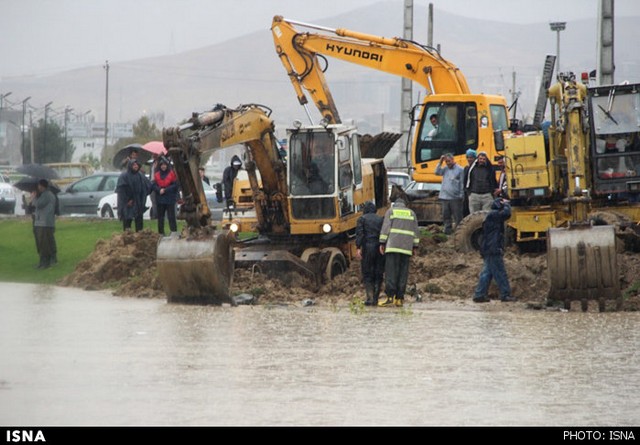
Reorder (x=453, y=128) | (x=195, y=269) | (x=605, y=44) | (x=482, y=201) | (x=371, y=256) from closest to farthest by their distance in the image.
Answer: (x=195, y=269) → (x=371, y=256) → (x=482, y=201) → (x=605, y=44) → (x=453, y=128)

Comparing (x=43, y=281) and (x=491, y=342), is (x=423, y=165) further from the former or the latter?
(x=491, y=342)

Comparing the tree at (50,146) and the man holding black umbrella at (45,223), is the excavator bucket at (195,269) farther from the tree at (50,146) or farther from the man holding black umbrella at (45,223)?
the tree at (50,146)

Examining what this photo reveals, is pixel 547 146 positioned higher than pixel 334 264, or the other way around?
pixel 547 146

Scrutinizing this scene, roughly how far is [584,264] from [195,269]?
585cm

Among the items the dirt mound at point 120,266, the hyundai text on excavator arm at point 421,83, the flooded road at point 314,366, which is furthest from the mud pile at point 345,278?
the hyundai text on excavator arm at point 421,83

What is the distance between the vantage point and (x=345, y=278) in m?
24.3

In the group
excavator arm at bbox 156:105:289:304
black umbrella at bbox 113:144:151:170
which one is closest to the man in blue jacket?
excavator arm at bbox 156:105:289:304

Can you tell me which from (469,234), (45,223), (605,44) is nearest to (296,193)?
(469,234)

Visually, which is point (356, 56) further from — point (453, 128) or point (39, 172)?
point (39, 172)

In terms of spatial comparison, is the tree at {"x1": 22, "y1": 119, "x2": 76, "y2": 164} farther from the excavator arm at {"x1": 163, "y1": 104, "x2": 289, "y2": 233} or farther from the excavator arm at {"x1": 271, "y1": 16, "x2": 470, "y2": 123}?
the excavator arm at {"x1": 163, "y1": 104, "x2": 289, "y2": 233}

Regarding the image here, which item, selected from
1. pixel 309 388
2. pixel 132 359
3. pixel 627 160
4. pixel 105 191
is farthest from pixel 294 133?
pixel 105 191

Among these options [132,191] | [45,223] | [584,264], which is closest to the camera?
[584,264]

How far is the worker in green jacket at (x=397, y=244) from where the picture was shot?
2166 cm

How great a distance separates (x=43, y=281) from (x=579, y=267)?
37.1ft
